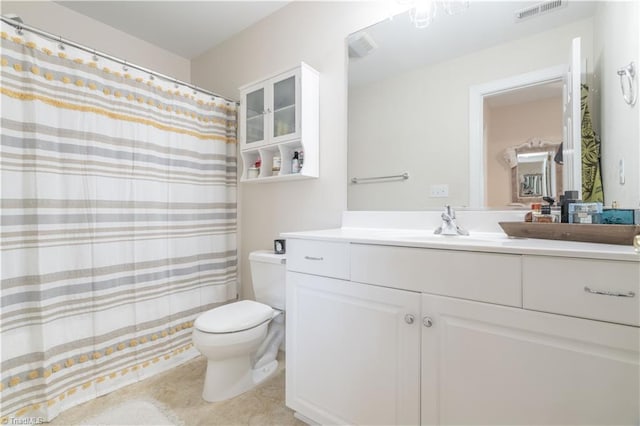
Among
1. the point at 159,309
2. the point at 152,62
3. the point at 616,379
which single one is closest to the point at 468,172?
the point at 616,379

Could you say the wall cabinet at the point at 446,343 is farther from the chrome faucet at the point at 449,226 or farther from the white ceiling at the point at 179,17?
the white ceiling at the point at 179,17

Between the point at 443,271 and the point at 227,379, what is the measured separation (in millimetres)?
1303

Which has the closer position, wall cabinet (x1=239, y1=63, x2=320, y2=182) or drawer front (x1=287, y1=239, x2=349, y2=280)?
drawer front (x1=287, y1=239, x2=349, y2=280)

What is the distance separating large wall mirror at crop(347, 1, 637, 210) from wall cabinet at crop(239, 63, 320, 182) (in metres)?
0.25

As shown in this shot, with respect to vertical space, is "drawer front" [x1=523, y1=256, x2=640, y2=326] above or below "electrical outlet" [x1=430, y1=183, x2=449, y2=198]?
below

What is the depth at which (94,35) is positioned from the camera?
2260 mm

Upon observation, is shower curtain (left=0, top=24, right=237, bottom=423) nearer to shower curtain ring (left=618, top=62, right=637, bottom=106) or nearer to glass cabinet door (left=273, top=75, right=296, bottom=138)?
glass cabinet door (left=273, top=75, right=296, bottom=138)

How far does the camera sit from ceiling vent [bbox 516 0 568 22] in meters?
1.21

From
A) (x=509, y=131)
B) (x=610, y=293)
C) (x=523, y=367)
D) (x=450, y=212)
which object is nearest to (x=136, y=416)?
(x=523, y=367)

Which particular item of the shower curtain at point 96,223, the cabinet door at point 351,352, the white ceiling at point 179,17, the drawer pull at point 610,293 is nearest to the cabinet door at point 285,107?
the shower curtain at point 96,223

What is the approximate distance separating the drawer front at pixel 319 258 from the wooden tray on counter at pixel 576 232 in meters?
0.66

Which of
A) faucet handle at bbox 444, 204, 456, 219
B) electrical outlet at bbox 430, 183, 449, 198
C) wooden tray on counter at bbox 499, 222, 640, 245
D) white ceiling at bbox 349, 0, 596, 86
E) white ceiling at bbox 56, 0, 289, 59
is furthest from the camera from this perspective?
white ceiling at bbox 56, 0, 289, 59

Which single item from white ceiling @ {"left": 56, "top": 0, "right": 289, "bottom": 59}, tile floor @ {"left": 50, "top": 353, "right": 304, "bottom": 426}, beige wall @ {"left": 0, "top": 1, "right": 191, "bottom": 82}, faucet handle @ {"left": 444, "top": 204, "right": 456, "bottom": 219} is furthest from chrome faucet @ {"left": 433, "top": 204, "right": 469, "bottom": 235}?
beige wall @ {"left": 0, "top": 1, "right": 191, "bottom": 82}

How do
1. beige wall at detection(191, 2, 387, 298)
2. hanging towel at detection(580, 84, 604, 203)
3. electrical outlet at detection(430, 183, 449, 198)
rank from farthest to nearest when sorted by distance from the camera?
beige wall at detection(191, 2, 387, 298) → electrical outlet at detection(430, 183, 449, 198) → hanging towel at detection(580, 84, 604, 203)
